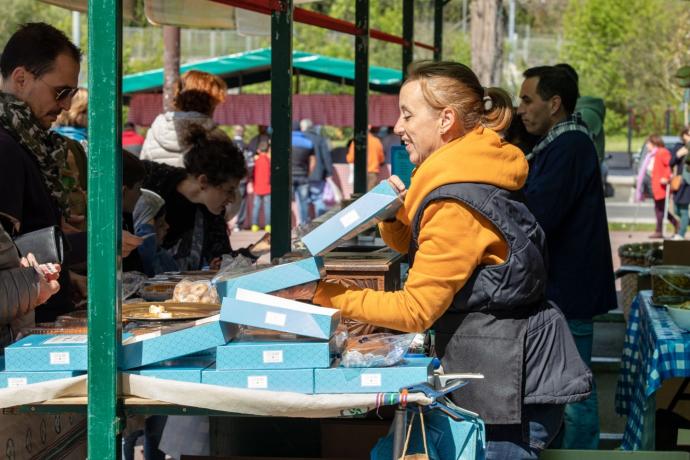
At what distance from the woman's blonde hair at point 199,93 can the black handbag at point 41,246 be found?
153 inches

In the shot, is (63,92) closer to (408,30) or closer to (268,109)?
(408,30)

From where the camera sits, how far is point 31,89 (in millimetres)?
3395

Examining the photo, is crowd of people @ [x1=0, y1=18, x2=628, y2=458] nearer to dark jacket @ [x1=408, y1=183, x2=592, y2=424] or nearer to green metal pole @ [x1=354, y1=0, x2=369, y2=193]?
dark jacket @ [x1=408, y1=183, x2=592, y2=424]

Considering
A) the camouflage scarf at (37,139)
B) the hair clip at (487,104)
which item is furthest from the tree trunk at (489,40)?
the hair clip at (487,104)

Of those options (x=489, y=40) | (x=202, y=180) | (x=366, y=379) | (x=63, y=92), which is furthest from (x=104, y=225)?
(x=489, y=40)

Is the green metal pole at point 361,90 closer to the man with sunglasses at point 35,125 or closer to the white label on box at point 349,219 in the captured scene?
the man with sunglasses at point 35,125

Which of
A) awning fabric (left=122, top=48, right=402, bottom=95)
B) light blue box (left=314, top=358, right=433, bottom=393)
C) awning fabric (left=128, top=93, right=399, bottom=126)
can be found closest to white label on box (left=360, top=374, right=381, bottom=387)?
light blue box (left=314, top=358, right=433, bottom=393)

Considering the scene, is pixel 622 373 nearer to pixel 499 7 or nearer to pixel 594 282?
pixel 594 282

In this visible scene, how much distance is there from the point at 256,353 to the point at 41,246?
0.75 m

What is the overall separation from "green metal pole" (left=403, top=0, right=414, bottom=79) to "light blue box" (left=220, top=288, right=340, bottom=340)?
17.0 ft

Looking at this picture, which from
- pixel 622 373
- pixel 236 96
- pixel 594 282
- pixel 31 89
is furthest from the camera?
pixel 236 96

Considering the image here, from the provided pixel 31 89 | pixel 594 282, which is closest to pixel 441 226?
pixel 31 89

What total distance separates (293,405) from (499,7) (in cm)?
1455

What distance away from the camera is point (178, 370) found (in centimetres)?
260
